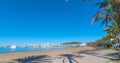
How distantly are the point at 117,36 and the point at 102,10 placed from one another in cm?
337

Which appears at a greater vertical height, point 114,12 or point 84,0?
point 84,0

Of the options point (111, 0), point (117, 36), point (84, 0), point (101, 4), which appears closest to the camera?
point (111, 0)

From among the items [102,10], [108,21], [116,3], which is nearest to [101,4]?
[102,10]

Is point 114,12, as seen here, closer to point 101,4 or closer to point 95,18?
point 101,4

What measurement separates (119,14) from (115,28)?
3.91 ft

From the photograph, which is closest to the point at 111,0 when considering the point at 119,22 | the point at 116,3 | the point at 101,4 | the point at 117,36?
the point at 116,3

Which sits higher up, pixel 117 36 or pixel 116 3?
pixel 116 3

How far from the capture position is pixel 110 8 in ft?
37.6

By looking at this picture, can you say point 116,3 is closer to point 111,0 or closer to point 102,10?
point 111,0

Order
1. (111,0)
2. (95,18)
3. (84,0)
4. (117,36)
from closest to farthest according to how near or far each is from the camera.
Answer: (111,0)
(84,0)
(117,36)
(95,18)

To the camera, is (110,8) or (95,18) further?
(95,18)

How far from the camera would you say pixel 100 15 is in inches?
627

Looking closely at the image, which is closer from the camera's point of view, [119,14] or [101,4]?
[119,14]

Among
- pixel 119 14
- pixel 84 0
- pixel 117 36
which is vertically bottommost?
pixel 117 36
